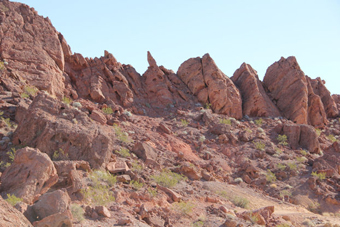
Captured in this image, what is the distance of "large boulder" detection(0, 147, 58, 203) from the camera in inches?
314

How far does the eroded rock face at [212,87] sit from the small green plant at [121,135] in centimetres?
1026

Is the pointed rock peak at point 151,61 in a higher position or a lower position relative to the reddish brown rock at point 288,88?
lower

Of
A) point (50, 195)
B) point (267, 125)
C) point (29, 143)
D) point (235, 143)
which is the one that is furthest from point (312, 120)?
point (50, 195)

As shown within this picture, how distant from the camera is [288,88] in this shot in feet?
92.9

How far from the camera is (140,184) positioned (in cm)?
1102

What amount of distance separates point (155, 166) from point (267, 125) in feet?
44.1

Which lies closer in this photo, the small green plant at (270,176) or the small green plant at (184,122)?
the small green plant at (270,176)

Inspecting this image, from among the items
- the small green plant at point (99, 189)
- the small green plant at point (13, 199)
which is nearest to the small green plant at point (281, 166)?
the small green plant at point (99, 189)

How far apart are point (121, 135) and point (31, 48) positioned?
7825 millimetres

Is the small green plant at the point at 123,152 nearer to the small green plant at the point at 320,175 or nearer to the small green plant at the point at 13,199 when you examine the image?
the small green plant at the point at 13,199

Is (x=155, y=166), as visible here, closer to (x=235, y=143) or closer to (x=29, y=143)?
(x=29, y=143)

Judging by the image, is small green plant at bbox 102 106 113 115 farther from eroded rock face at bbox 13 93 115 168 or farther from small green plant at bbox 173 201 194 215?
small green plant at bbox 173 201 194 215

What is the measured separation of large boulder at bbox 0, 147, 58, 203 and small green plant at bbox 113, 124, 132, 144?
6651 mm

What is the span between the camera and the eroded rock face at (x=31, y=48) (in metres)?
17.7
